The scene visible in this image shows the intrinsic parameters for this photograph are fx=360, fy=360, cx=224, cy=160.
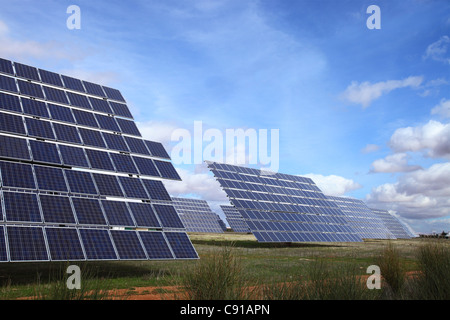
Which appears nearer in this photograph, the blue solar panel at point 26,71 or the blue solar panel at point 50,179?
the blue solar panel at point 50,179

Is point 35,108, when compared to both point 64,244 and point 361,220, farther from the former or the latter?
point 361,220

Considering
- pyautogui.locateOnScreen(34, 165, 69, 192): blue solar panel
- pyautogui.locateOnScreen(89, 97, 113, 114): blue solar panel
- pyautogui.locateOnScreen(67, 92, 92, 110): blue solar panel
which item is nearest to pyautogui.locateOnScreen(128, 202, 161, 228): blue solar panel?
pyautogui.locateOnScreen(34, 165, 69, 192): blue solar panel

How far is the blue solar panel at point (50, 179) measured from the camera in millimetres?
15562

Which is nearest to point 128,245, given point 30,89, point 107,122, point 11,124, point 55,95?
point 11,124

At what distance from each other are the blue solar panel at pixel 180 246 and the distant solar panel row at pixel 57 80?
40.2 ft

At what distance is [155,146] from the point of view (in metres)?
22.5

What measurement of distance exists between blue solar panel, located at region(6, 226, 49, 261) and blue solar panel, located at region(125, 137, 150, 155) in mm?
7963

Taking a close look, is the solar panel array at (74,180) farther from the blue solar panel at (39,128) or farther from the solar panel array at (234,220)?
the solar panel array at (234,220)

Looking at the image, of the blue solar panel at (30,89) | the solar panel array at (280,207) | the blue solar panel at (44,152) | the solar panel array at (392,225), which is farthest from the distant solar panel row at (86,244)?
the solar panel array at (392,225)

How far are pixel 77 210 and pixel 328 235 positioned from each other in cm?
3114

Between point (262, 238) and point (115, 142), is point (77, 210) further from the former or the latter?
point (262, 238)

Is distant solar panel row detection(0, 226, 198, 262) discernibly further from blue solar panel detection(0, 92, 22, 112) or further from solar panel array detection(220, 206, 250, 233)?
solar panel array detection(220, 206, 250, 233)
